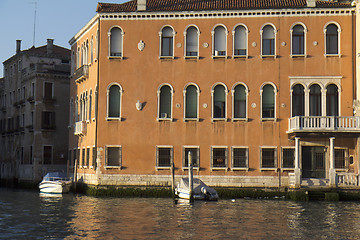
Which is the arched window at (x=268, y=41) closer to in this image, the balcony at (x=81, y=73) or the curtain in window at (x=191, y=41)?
the curtain in window at (x=191, y=41)

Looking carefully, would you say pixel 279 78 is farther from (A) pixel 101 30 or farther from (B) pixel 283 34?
(A) pixel 101 30

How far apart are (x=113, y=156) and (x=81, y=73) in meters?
7.04

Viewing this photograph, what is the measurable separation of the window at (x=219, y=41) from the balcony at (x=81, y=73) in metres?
8.62

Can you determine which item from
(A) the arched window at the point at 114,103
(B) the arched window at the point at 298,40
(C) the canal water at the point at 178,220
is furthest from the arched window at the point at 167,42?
(C) the canal water at the point at 178,220

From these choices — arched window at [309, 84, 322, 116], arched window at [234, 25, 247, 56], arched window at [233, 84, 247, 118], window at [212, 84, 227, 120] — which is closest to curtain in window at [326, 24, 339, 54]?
arched window at [309, 84, 322, 116]

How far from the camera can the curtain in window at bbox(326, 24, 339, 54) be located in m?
35.5

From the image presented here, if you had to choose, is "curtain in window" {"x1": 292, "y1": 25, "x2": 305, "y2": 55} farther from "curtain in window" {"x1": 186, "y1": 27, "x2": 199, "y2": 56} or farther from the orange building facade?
"curtain in window" {"x1": 186, "y1": 27, "x2": 199, "y2": 56}

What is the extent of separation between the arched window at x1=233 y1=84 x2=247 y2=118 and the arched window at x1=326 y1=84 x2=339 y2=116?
4574 mm

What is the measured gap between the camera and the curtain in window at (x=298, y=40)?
1405 inches

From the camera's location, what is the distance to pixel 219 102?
36.0 meters

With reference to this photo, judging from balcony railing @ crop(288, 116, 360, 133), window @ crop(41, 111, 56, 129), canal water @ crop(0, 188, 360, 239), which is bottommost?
canal water @ crop(0, 188, 360, 239)

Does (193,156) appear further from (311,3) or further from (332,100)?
(311,3)

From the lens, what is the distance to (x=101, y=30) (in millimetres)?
37031

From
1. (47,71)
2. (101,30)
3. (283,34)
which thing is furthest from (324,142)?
(47,71)
